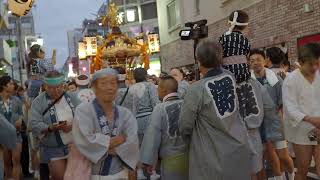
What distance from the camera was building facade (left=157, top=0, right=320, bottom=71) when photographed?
12242 millimetres

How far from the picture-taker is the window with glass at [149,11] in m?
48.8

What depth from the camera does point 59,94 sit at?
6785 mm

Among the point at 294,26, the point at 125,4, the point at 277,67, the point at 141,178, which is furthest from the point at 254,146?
the point at 125,4

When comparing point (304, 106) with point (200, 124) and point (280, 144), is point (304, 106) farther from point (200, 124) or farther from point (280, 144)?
point (200, 124)

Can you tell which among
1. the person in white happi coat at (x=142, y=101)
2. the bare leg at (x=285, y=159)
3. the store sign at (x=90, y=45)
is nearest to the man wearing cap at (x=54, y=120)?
the person in white happi coat at (x=142, y=101)

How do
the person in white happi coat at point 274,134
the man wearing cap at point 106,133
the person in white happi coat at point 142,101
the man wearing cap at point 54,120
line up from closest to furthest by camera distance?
the man wearing cap at point 106,133 < the person in white happi coat at point 274,134 < the man wearing cap at point 54,120 < the person in white happi coat at point 142,101

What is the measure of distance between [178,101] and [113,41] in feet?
58.5

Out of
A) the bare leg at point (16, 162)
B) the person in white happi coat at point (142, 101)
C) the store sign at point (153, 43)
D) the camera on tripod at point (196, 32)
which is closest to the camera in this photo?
the camera on tripod at point (196, 32)

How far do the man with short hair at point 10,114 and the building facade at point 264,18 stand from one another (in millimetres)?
7468

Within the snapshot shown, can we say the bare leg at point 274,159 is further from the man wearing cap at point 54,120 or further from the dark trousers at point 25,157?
the dark trousers at point 25,157

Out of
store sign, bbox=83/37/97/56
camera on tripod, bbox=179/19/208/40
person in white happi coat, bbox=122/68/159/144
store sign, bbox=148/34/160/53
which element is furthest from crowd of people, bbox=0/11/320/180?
store sign, bbox=148/34/160/53

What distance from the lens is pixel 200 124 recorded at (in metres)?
4.86

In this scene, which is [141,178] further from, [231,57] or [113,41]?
[113,41]

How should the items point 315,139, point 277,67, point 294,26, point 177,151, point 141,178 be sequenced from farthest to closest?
point 294,26, point 141,178, point 277,67, point 315,139, point 177,151
